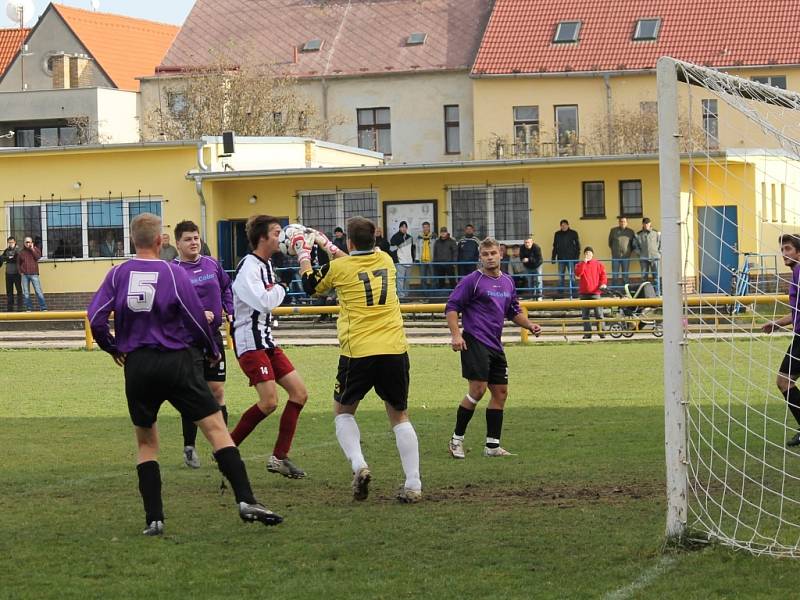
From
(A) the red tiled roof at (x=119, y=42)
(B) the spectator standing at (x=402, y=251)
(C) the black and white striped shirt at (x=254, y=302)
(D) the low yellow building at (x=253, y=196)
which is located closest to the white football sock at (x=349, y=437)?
(C) the black and white striped shirt at (x=254, y=302)

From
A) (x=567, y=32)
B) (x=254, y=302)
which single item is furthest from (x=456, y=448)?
(x=567, y=32)

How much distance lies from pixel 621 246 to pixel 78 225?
45.3ft

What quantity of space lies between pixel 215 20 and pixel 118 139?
263 inches

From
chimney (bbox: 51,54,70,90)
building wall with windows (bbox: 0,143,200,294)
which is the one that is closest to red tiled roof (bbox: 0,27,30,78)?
chimney (bbox: 51,54,70,90)

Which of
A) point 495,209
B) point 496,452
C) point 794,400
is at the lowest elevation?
point 496,452

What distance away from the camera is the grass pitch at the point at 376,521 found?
21.9 feet

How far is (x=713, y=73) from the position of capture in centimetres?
763

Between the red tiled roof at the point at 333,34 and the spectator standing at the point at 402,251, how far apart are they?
21728mm

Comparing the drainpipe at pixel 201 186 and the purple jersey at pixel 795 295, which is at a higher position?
the drainpipe at pixel 201 186

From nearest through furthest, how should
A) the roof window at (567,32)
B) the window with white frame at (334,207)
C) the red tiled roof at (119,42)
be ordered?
1. the window with white frame at (334,207)
2. the roof window at (567,32)
3. the red tiled roof at (119,42)

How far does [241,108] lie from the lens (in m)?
50.2

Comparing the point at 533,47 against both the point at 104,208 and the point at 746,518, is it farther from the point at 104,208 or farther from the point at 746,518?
the point at 746,518

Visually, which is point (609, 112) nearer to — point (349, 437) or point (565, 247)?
point (565, 247)

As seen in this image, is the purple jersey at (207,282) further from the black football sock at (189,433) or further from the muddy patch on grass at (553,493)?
the muddy patch on grass at (553,493)
